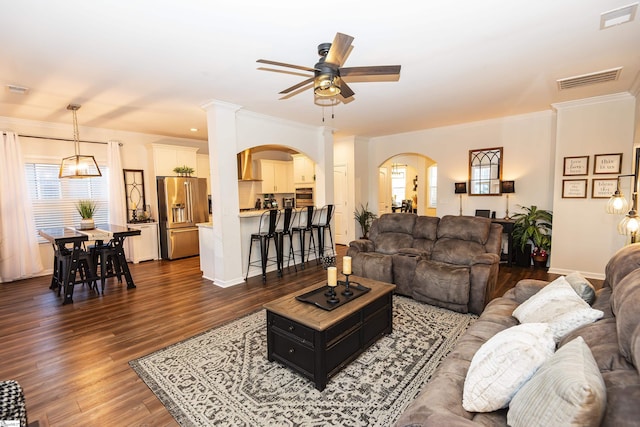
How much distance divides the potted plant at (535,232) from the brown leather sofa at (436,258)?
71.5 inches

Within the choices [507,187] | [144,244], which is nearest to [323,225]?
[507,187]

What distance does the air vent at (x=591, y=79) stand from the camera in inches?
137

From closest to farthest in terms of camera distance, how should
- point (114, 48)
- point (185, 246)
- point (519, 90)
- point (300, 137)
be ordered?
point (114, 48)
point (519, 90)
point (300, 137)
point (185, 246)

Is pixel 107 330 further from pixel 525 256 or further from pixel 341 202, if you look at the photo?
pixel 525 256

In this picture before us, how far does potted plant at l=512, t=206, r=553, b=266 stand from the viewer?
16.9 feet

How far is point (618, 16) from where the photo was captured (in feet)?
7.57

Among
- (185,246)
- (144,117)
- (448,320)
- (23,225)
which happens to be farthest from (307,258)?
(23,225)

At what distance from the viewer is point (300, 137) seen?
19.3 ft

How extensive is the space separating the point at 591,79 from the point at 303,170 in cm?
586

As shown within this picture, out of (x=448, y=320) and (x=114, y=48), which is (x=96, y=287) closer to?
(x=114, y=48)

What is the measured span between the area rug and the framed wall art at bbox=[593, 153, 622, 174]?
12.0ft

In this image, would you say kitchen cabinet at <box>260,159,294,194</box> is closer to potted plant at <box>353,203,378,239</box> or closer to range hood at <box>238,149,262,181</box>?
range hood at <box>238,149,262,181</box>

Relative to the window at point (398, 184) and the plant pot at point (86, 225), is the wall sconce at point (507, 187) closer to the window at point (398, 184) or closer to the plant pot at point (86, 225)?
the window at point (398, 184)

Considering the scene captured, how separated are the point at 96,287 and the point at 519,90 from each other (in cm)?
662
